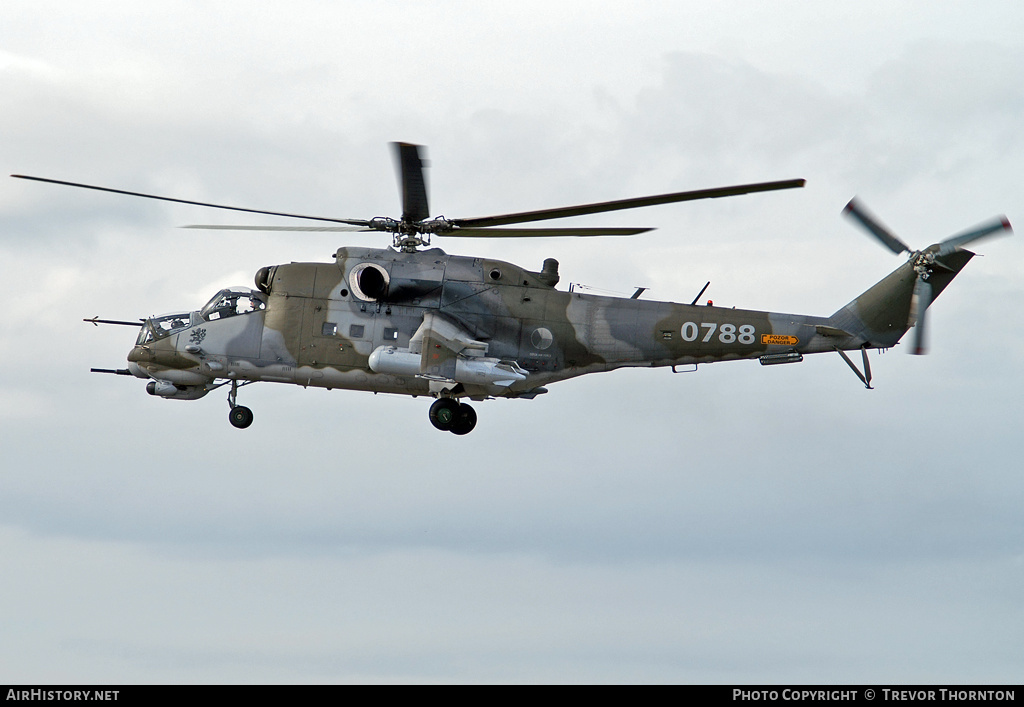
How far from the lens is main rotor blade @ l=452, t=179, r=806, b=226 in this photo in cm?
2639

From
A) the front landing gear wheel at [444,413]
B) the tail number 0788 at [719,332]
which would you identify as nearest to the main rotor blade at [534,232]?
the tail number 0788 at [719,332]

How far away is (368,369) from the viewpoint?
106ft

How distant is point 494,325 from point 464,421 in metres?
2.60

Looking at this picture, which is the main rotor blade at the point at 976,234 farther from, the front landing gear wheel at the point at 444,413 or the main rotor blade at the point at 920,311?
the front landing gear wheel at the point at 444,413

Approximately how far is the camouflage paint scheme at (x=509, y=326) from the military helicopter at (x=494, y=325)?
1.1 inches

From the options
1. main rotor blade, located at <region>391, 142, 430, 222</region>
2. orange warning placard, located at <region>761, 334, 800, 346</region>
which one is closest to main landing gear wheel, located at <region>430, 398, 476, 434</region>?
main rotor blade, located at <region>391, 142, 430, 222</region>

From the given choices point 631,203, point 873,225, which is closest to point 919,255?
point 873,225

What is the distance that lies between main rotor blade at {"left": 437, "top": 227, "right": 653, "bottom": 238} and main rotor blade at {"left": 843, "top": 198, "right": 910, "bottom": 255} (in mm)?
6277

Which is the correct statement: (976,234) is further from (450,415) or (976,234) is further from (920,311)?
(450,415)

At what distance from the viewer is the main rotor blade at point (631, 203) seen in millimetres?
26391

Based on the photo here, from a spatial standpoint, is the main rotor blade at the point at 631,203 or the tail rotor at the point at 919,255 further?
the tail rotor at the point at 919,255

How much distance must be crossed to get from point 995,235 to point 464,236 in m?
13.3
